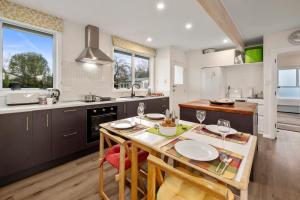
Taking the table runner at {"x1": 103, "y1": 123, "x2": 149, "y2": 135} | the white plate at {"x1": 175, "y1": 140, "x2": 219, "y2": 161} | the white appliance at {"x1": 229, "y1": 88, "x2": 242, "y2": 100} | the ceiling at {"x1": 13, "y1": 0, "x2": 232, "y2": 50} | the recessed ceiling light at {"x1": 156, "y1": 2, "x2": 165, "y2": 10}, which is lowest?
the white plate at {"x1": 175, "y1": 140, "x2": 219, "y2": 161}

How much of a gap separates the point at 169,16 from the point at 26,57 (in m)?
2.49

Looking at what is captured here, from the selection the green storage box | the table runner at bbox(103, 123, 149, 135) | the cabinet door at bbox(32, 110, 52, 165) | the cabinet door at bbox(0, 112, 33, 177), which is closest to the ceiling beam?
the green storage box

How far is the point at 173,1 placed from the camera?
2125mm

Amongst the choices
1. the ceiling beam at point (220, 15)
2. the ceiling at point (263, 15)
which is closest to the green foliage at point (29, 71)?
the ceiling beam at point (220, 15)

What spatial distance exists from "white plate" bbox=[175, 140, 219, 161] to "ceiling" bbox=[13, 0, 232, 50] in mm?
2018

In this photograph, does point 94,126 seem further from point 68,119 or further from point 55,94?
point 55,94

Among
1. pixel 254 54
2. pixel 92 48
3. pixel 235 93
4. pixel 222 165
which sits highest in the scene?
pixel 254 54

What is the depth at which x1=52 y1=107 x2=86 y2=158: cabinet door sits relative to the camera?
2169 mm

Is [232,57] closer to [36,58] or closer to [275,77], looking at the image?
[275,77]

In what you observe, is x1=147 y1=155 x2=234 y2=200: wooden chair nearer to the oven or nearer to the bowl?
the bowl

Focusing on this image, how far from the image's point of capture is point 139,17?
103 inches

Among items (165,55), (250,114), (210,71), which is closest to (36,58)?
(165,55)

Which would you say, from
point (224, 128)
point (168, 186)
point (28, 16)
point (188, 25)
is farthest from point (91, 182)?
point (188, 25)

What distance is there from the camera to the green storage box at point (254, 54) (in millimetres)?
3643
